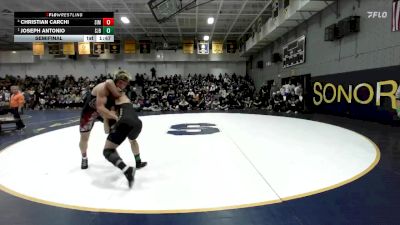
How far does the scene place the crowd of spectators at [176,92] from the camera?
1684cm

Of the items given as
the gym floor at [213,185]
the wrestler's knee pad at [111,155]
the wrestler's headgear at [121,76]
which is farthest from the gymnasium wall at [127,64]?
the wrestler's knee pad at [111,155]

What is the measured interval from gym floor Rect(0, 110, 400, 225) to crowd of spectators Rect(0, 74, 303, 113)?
31.6 ft

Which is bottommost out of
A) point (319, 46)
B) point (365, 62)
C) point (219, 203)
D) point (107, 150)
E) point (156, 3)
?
point (219, 203)

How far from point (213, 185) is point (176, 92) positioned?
60.9ft

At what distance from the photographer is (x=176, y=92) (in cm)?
2161

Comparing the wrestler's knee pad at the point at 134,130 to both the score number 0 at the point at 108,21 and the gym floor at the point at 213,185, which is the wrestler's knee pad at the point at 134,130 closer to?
the gym floor at the point at 213,185

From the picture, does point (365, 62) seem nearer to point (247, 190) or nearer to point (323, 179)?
point (323, 179)

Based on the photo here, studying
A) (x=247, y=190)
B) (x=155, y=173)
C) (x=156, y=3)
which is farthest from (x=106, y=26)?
(x=247, y=190)

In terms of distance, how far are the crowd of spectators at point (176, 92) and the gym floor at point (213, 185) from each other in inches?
379

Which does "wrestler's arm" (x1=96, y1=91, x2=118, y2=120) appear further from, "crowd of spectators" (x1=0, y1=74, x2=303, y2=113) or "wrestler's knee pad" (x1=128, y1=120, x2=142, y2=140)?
"crowd of spectators" (x1=0, y1=74, x2=303, y2=113)

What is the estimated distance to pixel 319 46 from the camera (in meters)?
12.7

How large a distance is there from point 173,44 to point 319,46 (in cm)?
1545
